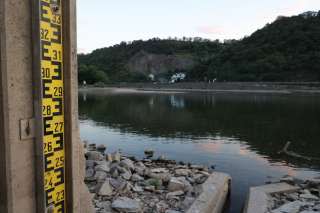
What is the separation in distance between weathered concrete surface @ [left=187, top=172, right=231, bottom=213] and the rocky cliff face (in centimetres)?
13891

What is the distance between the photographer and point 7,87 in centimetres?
305

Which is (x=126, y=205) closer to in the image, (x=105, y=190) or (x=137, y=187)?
(x=105, y=190)

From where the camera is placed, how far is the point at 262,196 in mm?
8781

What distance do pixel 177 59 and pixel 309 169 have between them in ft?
460

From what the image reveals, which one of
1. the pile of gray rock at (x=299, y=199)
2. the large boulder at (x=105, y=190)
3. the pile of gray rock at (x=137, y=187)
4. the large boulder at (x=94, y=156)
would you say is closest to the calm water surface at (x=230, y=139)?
the pile of gray rock at (x=299, y=199)

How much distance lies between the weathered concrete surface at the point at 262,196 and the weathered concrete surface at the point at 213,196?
2.71 feet

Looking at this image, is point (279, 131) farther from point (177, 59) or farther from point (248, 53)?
point (177, 59)

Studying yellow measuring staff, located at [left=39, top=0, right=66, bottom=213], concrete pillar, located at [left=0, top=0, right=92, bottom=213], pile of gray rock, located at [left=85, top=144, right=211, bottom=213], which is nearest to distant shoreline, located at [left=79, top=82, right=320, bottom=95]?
pile of gray rock, located at [left=85, top=144, right=211, bottom=213]

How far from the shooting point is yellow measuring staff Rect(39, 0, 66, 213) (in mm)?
3304

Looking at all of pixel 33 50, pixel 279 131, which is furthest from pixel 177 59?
pixel 33 50

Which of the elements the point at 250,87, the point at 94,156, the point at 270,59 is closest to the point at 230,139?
the point at 94,156

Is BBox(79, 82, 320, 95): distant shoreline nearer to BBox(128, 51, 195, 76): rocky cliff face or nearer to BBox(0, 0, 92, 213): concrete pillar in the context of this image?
BBox(128, 51, 195, 76): rocky cliff face

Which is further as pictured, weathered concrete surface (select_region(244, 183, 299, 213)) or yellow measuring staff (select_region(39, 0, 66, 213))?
weathered concrete surface (select_region(244, 183, 299, 213))

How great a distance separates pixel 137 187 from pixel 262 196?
3.53 meters
